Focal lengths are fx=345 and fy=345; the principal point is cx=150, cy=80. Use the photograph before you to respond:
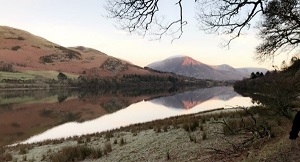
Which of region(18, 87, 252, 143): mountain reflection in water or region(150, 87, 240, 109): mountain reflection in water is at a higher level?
region(150, 87, 240, 109): mountain reflection in water

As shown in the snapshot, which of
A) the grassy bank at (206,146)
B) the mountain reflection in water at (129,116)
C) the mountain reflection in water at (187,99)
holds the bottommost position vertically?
the mountain reflection in water at (129,116)

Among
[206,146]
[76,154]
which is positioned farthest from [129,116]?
[206,146]

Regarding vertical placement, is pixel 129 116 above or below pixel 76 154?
below

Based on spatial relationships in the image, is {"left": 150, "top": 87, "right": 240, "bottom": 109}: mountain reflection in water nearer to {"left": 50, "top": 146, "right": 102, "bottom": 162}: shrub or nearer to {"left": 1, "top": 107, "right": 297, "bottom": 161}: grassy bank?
{"left": 1, "top": 107, "right": 297, "bottom": 161}: grassy bank

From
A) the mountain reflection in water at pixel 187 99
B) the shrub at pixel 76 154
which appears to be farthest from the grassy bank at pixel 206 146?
the mountain reflection in water at pixel 187 99

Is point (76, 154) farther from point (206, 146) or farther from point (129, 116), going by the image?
point (129, 116)

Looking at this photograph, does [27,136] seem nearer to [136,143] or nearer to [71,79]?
[136,143]

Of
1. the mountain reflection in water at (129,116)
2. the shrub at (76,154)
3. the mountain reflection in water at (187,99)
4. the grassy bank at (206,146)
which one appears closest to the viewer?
the grassy bank at (206,146)

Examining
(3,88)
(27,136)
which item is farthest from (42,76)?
(27,136)

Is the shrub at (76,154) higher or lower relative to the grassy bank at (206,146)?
lower

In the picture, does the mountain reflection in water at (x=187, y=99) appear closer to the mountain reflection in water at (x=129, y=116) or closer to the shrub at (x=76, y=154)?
the mountain reflection in water at (x=129, y=116)

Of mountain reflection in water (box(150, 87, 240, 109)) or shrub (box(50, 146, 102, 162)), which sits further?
mountain reflection in water (box(150, 87, 240, 109))

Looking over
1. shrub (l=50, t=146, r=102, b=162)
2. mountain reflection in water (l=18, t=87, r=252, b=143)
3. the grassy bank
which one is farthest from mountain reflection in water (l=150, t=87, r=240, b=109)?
shrub (l=50, t=146, r=102, b=162)

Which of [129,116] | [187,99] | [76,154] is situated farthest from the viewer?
[187,99]
